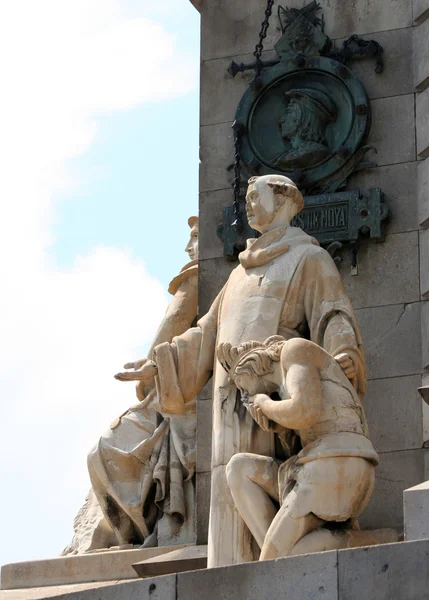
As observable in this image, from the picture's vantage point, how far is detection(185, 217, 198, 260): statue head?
17859mm

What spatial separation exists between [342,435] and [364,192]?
3535 millimetres

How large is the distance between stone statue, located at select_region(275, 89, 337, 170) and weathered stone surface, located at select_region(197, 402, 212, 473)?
7.09ft

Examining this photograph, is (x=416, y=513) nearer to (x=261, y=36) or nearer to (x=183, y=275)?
(x=261, y=36)

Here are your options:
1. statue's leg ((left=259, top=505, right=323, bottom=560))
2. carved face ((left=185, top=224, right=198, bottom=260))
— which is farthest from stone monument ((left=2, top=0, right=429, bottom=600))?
carved face ((left=185, top=224, right=198, bottom=260))

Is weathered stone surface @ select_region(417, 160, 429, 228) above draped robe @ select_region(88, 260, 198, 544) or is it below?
above

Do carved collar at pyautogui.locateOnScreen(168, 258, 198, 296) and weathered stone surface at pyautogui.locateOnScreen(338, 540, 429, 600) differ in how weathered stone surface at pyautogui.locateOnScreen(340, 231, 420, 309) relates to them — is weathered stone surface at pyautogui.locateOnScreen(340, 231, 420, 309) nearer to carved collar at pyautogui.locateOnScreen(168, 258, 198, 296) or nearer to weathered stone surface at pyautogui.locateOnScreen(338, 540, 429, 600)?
carved collar at pyautogui.locateOnScreen(168, 258, 198, 296)

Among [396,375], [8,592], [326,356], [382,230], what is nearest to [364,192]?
[382,230]

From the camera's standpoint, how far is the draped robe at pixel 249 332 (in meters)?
12.8

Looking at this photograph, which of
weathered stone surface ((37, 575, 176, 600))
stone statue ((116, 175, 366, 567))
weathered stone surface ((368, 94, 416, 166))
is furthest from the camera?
weathered stone surface ((368, 94, 416, 166))

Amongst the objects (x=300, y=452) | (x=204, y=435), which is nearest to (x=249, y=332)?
(x=300, y=452)

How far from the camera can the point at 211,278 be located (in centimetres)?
1587

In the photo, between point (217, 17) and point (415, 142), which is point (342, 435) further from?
point (217, 17)

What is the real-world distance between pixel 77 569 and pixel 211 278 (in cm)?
274

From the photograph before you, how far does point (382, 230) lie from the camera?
1514 centimetres
